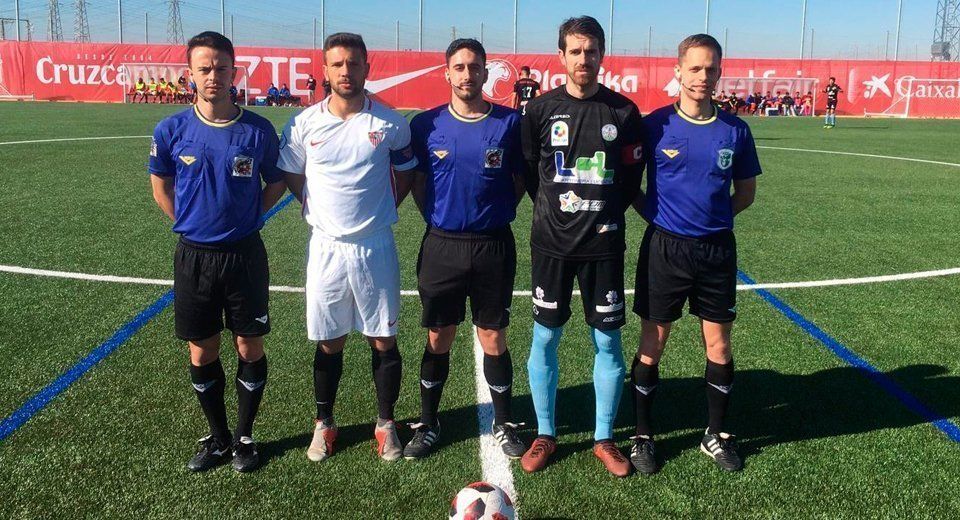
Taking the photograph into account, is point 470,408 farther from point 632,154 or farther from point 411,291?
point 411,291

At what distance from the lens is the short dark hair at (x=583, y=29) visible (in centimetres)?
323

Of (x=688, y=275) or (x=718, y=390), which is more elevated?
(x=688, y=275)

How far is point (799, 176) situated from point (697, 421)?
1049cm

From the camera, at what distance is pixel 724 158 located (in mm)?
3314

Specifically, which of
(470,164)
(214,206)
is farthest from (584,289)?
(214,206)

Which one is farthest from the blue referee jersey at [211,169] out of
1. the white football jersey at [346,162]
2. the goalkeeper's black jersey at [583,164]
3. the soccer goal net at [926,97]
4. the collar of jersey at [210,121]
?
the soccer goal net at [926,97]

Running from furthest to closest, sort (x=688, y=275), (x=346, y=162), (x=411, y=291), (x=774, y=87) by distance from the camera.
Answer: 1. (x=774, y=87)
2. (x=411, y=291)
3. (x=688, y=275)
4. (x=346, y=162)

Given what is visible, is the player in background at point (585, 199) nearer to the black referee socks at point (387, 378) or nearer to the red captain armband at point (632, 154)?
the red captain armband at point (632, 154)

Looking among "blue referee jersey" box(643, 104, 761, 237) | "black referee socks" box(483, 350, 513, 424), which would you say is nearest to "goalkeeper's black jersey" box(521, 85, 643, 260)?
"blue referee jersey" box(643, 104, 761, 237)

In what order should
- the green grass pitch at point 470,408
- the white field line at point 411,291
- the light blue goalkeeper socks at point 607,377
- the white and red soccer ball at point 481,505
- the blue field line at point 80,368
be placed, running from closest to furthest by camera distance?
the white and red soccer ball at point 481,505
the green grass pitch at point 470,408
the light blue goalkeeper socks at point 607,377
the blue field line at point 80,368
the white field line at point 411,291

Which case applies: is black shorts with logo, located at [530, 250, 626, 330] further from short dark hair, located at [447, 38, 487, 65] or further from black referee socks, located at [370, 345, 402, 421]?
short dark hair, located at [447, 38, 487, 65]

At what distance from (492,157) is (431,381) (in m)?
1.18

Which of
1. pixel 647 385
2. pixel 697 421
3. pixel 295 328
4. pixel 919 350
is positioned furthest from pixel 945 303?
pixel 295 328

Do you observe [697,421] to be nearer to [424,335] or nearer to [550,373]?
[550,373]
